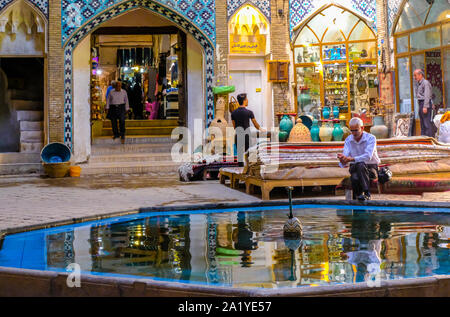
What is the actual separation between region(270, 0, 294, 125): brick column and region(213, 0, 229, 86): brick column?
1.28 metres

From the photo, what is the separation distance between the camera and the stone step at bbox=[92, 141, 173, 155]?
14555mm

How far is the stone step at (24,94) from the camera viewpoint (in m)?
15.6

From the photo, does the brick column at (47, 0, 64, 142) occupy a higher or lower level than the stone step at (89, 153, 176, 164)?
higher

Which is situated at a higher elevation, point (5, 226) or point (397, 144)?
point (397, 144)

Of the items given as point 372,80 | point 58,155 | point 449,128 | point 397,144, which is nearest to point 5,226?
point 397,144

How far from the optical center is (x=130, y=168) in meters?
13.3

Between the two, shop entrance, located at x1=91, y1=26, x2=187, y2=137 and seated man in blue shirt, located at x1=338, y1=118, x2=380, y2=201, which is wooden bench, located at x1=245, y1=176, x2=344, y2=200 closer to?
seated man in blue shirt, located at x1=338, y1=118, x2=380, y2=201

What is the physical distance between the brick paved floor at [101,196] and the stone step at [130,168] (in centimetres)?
182

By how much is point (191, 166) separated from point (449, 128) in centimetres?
460

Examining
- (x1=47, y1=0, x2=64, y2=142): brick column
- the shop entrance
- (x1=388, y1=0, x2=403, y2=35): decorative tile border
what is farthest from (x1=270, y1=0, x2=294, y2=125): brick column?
(x1=47, y1=0, x2=64, y2=142): brick column

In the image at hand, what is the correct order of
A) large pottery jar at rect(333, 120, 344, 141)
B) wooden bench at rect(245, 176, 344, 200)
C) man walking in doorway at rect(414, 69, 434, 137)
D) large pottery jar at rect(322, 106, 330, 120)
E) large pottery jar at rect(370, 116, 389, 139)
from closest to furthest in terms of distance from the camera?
1. wooden bench at rect(245, 176, 344, 200)
2. large pottery jar at rect(333, 120, 344, 141)
3. large pottery jar at rect(322, 106, 330, 120)
4. man walking in doorway at rect(414, 69, 434, 137)
5. large pottery jar at rect(370, 116, 389, 139)

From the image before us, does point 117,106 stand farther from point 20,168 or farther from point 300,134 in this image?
point 300,134

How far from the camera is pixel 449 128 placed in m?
9.39
